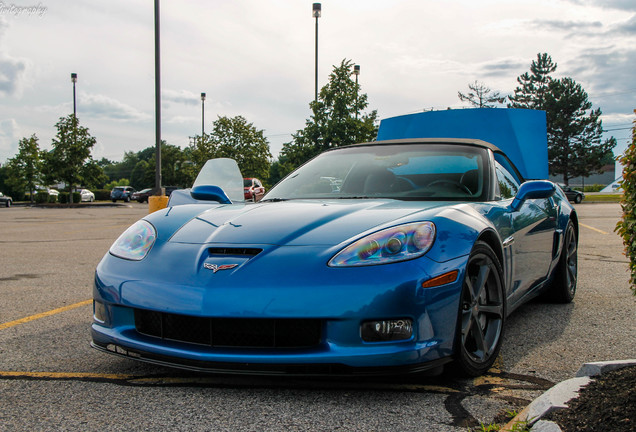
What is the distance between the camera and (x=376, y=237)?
2.76 m

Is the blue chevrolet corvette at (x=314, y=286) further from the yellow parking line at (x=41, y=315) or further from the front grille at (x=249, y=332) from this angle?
the yellow parking line at (x=41, y=315)

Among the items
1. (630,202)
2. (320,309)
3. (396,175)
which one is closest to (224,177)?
(396,175)

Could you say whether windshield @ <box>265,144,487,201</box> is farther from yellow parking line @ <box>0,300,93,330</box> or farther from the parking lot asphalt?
yellow parking line @ <box>0,300,93,330</box>

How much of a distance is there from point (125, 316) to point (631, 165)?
2346 millimetres

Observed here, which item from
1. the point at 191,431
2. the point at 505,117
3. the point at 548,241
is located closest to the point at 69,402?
the point at 191,431

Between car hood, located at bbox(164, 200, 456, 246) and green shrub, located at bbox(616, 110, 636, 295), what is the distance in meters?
0.85

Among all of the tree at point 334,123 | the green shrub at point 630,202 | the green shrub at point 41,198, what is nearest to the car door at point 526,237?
the green shrub at point 630,202

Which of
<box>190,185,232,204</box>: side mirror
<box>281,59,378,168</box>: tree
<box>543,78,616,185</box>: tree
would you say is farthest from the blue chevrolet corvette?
<box>543,78,616,185</box>: tree

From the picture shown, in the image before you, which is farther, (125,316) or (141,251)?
(141,251)

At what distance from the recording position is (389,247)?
2711 millimetres

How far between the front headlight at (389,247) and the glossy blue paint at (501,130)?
5.44 metres

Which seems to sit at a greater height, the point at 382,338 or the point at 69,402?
the point at 382,338

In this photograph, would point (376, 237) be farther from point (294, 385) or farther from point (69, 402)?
point (69, 402)

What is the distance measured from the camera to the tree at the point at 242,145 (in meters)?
40.6
